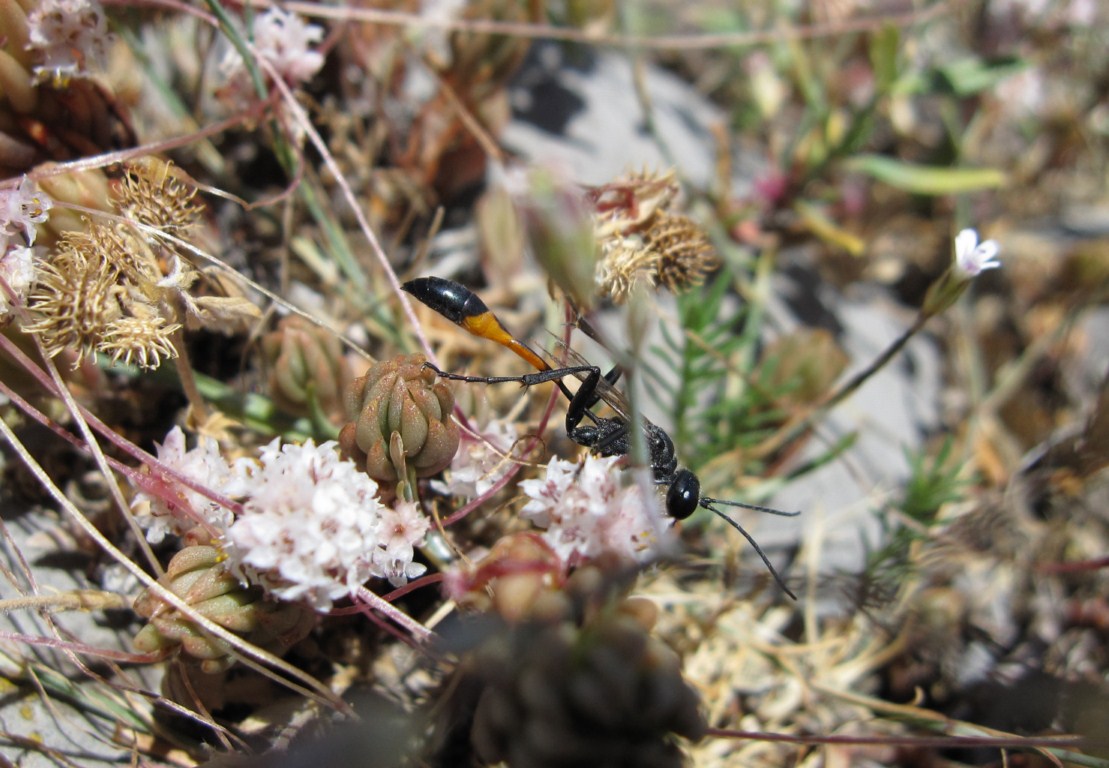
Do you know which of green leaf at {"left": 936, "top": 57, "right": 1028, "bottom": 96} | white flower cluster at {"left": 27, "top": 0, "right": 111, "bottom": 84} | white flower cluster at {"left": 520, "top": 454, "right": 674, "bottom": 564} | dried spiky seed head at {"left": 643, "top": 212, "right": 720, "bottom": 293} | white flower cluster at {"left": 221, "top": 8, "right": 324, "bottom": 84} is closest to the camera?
white flower cluster at {"left": 520, "top": 454, "right": 674, "bottom": 564}

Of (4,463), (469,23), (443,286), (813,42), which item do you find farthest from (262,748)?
(813,42)

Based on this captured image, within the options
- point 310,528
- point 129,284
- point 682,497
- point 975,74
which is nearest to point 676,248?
point 682,497

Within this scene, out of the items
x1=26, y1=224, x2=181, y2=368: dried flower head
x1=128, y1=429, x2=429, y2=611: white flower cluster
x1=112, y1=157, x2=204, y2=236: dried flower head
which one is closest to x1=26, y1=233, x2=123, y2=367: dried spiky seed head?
x1=26, y1=224, x2=181, y2=368: dried flower head

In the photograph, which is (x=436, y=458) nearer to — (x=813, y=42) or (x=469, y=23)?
(x=469, y=23)

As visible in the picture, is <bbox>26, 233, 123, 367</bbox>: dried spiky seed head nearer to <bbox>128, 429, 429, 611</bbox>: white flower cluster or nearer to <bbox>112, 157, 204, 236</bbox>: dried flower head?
<bbox>112, 157, 204, 236</bbox>: dried flower head

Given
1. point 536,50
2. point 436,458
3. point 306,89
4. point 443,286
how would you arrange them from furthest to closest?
point 536,50
point 306,89
point 443,286
point 436,458

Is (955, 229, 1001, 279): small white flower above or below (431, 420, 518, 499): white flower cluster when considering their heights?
above
